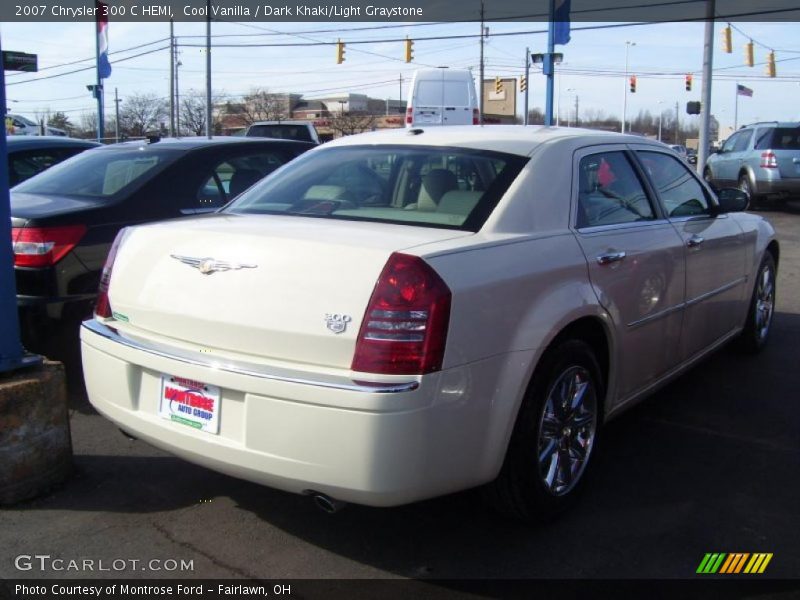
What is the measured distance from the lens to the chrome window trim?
8.41ft

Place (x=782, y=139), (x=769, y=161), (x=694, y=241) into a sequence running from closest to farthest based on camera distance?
(x=694, y=241) → (x=769, y=161) → (x=782, y=139)

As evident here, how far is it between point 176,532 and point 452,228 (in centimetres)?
171

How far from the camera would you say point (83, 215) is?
472cm

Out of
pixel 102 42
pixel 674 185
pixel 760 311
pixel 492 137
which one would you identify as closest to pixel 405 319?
pixel 492 137

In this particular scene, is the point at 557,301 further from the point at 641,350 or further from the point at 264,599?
the point at 264,599

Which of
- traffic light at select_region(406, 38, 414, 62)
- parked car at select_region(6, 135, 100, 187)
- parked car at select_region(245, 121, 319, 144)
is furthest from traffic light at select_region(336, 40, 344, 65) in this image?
parked car at select_region(6, 135, 100, 187)

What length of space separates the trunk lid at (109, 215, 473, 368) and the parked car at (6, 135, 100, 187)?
484cm

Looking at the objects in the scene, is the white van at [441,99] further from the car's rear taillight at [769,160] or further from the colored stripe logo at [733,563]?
the colored stripe logo at [733,563]

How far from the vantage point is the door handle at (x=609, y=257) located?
3.49 m

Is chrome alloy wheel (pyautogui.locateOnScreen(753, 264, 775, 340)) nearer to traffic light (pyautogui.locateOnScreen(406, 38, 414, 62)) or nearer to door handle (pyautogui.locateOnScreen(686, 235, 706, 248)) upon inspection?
door handle (pyautogui.locateOnScreen(686, 235, 706, 248))

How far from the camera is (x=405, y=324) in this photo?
262cm

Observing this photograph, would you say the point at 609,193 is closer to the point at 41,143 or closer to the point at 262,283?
the point at 262,283

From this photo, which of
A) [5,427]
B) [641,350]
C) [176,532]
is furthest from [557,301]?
[5,427]

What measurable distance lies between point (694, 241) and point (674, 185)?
1.48 feet
